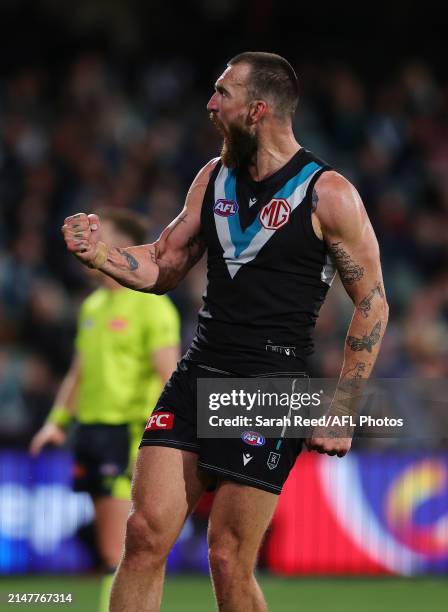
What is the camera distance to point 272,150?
5.20 metres

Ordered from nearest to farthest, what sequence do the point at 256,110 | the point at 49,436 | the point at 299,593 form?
the point at 256,110
the point at 49,436
the point at 299,593

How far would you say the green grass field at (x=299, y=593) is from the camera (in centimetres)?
820

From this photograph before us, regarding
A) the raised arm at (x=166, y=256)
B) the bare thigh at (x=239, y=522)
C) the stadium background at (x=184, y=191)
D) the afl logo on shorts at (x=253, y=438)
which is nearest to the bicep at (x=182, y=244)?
the raised arm at (x=166, y=256)

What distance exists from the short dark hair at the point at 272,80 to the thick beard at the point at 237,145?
0.48 ft

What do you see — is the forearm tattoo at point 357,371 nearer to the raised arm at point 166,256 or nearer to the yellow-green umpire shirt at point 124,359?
the raised arm at point 166,256

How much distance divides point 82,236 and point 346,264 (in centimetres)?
104

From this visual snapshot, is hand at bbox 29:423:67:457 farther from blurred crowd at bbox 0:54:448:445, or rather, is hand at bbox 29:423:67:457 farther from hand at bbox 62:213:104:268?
blurred crowd at bbox 0:54:448:445

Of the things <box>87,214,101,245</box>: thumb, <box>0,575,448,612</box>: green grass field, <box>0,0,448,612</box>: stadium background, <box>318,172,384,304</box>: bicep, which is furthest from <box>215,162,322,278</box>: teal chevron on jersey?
<box>0,0,448,612</box>: stadium background

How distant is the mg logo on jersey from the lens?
5.04 meters

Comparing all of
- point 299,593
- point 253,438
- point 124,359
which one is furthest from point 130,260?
point 299,593

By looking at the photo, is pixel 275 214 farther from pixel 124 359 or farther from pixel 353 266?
pixel 124 359

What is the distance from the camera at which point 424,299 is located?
482 inches

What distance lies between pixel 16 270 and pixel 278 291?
674 cm

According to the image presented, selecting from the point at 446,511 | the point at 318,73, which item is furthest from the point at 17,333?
the point at 318,73
